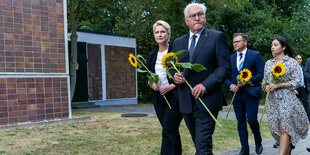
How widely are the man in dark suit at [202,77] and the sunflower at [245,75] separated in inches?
60.3

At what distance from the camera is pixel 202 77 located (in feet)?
11.7

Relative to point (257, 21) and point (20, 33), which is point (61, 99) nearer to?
point (20, 33)

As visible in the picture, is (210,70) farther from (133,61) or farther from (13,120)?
(13,120)

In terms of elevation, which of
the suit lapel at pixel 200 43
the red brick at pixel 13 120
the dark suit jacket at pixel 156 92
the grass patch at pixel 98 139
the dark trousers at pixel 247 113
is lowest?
the grass patch at pixel 98 139

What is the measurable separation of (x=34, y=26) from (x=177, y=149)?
6031 millimetres

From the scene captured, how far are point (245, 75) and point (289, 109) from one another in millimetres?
854

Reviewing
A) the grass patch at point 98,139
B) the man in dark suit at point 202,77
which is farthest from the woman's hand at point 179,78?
the grass patch at point 98,139

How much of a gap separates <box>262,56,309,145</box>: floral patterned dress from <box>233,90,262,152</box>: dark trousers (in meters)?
0.62

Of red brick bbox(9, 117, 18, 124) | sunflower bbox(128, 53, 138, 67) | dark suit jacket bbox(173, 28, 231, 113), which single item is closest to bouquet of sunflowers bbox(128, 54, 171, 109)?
sunflower bbox(128, 53, 138, 67)

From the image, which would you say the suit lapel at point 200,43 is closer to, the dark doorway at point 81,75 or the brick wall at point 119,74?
the dark doorway at point 81,75

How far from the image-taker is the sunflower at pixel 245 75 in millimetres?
5049

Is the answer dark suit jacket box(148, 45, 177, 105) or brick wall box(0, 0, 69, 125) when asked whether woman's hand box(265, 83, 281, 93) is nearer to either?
dark suit jacket box(148, 45, 177, 105)

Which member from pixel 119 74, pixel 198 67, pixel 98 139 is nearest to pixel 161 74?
pixel 198 67

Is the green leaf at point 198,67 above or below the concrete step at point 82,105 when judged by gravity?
above
